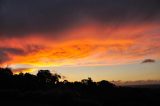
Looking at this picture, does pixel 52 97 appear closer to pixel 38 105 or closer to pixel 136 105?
pixel 38 105

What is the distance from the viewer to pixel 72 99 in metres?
37.3

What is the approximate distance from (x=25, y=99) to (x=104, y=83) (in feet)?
257

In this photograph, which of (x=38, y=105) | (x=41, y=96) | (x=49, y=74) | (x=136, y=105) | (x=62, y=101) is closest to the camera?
(x=38, y=105)

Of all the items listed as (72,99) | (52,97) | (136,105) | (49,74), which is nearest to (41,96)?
(52,97)

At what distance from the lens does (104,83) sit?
373ft

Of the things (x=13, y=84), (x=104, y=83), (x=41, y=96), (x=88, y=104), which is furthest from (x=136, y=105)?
(x=104, y=83)

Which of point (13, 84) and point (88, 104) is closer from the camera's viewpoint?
point (88, 104)

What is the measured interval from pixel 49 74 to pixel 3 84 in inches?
1996

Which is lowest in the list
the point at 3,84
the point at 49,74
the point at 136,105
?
the point at 136,105

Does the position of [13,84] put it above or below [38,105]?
above

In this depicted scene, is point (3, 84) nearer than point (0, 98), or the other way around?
point (0, 98)

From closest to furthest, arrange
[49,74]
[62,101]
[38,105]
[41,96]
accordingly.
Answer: [38,105]
[62,101]
[41,96]
[49,74]

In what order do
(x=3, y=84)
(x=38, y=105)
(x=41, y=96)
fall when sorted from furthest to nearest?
(x=3, y=84) < (x=41, y=96) < (x=38, y=105)

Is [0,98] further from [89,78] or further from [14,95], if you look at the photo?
[89,78]
